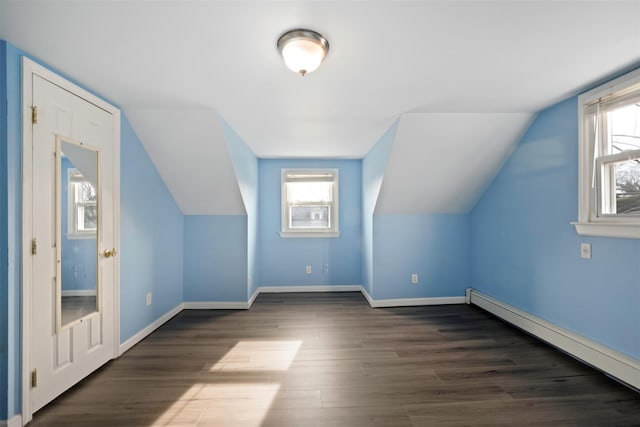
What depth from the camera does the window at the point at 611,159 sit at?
6.52ft

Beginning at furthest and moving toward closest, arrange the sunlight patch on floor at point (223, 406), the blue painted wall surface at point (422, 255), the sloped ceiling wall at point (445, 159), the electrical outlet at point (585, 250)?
the blue painted wall surface at point (422, 255)
the sloped ceiling wall at point (445, 159)
the electrical outlet at point (585, 250)
the sunlight patch on floor at point (223, 406)

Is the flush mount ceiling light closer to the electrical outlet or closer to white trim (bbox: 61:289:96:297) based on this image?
white trim (bbox: 61:289:96:297)

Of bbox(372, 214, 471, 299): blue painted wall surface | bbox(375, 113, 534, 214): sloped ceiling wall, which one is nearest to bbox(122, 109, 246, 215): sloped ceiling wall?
bbox(375, 113, 534, 214): sloped ceiling wall

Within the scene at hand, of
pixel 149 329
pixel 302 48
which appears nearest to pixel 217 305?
pixel 149 329

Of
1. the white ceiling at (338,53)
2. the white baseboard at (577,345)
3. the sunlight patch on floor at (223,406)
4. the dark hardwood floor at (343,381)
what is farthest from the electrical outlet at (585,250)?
the sunlight patch on floor at (223,406)

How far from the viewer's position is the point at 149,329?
2.89m

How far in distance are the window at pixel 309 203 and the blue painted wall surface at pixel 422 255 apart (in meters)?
0.95

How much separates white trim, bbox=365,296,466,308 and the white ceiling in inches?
90.0

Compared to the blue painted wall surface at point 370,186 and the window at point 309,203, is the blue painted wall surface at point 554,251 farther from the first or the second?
the window at point 309,203

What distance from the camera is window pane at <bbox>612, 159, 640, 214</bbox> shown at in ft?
6.62

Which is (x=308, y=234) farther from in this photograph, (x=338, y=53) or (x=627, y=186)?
(x=627, y=186)

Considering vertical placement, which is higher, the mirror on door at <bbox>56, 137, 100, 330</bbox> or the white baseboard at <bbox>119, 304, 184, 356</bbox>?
the mirror on door at <bbox>56, 137, 100, 330</bbox>

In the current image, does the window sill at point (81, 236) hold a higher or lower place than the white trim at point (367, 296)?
higher

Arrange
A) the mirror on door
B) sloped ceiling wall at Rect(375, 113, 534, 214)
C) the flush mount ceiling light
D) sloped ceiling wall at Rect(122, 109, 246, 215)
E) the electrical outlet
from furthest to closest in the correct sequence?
sloped ceiling wall at Rect(375, 113, 534, 214) < sloped ceiling wall at Rect(122, 109, 246, 215) < the electrical outlet < the mirror on door < the flush mount ceiling light
